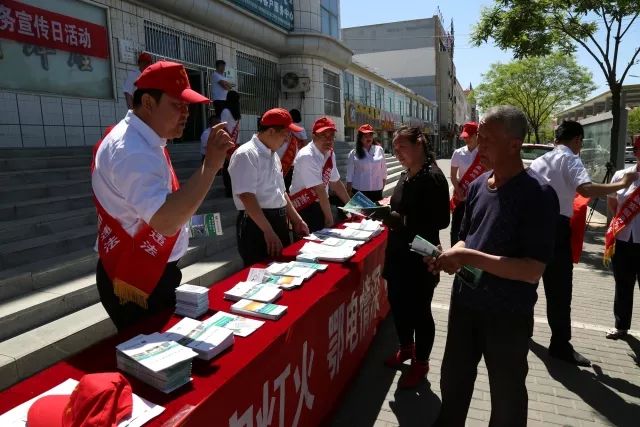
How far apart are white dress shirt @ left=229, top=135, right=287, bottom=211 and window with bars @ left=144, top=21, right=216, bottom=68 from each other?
586cm

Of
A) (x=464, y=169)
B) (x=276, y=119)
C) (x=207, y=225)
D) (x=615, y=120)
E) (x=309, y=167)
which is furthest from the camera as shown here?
(x=615, y=120)

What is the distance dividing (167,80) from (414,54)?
49023 millimetres

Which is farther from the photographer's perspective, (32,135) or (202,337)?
(32,135)

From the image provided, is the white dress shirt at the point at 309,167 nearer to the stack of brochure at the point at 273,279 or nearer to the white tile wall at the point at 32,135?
the stack of brochure at the point at 273,279

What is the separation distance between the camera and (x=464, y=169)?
539 cm

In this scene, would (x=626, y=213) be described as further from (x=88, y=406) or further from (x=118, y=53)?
Answer: (x=118, y=53)

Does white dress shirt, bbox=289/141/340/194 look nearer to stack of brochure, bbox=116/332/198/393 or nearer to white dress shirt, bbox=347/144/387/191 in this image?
white dress shirt, bbox=347/144/387/191

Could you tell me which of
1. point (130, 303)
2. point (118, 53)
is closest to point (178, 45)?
point (118, 53)

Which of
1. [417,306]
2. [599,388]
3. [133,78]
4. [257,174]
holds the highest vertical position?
[133,78]

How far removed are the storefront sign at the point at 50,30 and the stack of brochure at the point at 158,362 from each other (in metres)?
5.98

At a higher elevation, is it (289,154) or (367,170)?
(289,154)

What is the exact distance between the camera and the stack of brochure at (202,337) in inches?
59.8

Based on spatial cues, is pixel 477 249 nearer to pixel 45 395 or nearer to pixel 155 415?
pixel 155 415

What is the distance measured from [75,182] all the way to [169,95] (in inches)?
158
